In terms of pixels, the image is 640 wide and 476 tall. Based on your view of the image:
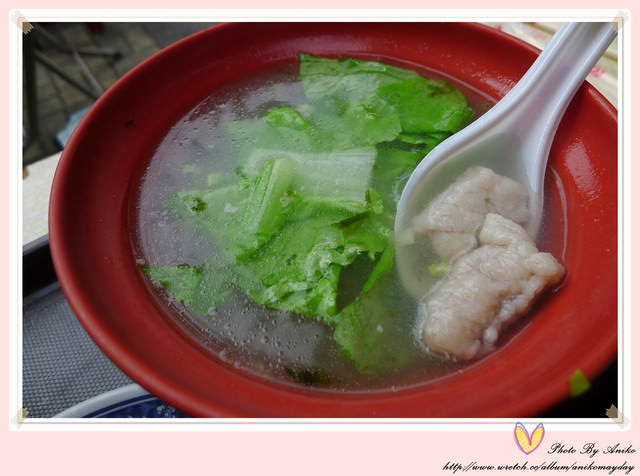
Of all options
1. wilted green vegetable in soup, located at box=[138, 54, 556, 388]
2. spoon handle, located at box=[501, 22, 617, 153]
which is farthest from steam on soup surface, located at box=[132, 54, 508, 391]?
spoon handle, located at box=[501, 22, 617, 153]

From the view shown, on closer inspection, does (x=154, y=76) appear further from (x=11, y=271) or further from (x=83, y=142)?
(x=11, y=271)
